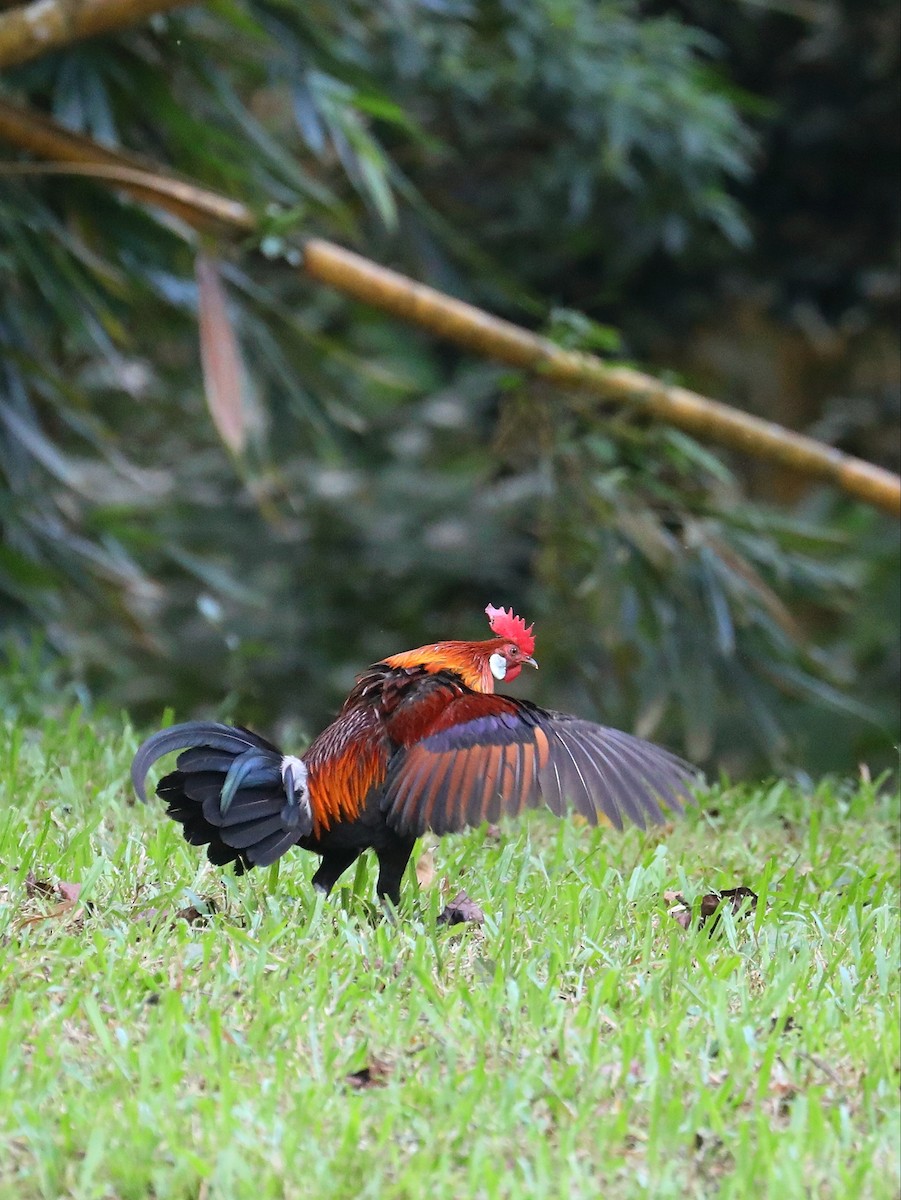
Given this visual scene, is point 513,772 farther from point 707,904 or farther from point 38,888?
point 38,888

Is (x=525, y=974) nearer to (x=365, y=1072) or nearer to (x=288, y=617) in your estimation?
(x=365, y=1072)

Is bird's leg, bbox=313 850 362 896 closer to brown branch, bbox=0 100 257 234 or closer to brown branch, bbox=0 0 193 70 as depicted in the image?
brown branch, bbox=0 100 257 234

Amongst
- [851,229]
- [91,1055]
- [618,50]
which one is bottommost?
[91,1055]

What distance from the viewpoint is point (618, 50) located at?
6688 millimetres

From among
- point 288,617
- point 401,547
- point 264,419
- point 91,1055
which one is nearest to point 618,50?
point 264,419

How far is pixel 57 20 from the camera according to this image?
5.06 meters

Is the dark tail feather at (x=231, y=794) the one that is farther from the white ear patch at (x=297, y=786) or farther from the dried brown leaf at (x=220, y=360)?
the dried brown leaf at (x=220, y=360)

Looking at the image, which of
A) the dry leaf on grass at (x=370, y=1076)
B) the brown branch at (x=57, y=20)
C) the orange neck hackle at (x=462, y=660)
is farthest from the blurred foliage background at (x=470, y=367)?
the dry leaf on grass at (x=370, y=1076)

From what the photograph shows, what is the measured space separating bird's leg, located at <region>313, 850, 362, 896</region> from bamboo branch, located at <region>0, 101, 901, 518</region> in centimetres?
278

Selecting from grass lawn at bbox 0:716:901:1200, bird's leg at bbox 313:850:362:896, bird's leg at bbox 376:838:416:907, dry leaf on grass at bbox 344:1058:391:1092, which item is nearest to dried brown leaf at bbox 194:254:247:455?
grass lawn at bbox 0:716:901:1200

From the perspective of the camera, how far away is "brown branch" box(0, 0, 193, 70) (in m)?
5.02

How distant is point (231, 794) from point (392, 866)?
15.7 inches

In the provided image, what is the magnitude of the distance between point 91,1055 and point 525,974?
789 millimetres

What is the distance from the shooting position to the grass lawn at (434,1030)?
2213 mm
